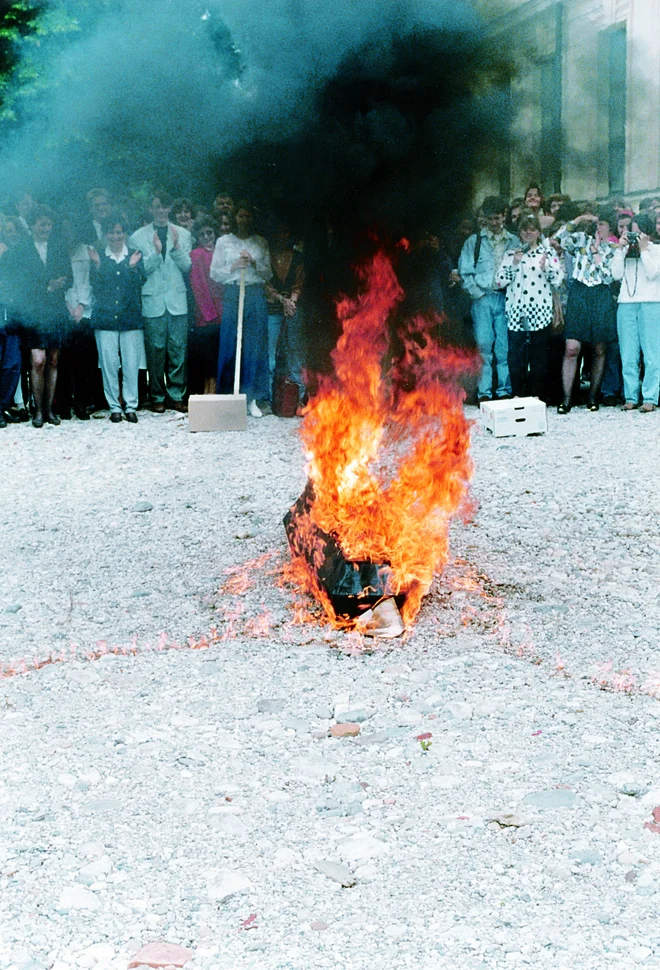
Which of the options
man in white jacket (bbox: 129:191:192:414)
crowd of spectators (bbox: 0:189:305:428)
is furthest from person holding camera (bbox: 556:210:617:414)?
man in white jacket (bbox: 129:191:192:414)

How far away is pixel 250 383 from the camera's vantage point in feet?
37.0

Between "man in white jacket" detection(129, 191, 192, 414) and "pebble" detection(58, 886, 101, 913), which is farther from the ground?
"man in white jacket" detection(129, 191, 192, 414)

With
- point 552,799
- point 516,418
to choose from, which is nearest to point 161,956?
point 552,799

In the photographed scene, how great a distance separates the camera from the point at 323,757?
4.05 metres

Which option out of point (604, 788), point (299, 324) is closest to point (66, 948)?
point (604, 788)

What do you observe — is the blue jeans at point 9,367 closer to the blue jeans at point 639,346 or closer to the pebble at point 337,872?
the blue jeans at point 639,346

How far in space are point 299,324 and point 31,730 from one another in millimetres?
6897

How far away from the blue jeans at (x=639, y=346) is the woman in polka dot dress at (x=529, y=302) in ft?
2.39

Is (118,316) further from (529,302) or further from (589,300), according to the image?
(589,300)

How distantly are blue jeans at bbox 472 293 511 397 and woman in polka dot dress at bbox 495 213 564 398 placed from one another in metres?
0.08

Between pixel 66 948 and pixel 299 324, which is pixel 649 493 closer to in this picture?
pixel 299 324

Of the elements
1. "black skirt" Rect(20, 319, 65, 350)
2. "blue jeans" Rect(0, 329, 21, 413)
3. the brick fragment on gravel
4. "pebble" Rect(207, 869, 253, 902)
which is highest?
"black skirt" Rect(20, 319, 65, 350)

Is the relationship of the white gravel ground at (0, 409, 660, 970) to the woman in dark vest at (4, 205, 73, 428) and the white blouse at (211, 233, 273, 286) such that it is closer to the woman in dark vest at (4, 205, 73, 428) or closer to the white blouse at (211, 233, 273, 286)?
the woman in dark vest at (4, 205, 73, 428)

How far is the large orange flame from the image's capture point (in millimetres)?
5414
